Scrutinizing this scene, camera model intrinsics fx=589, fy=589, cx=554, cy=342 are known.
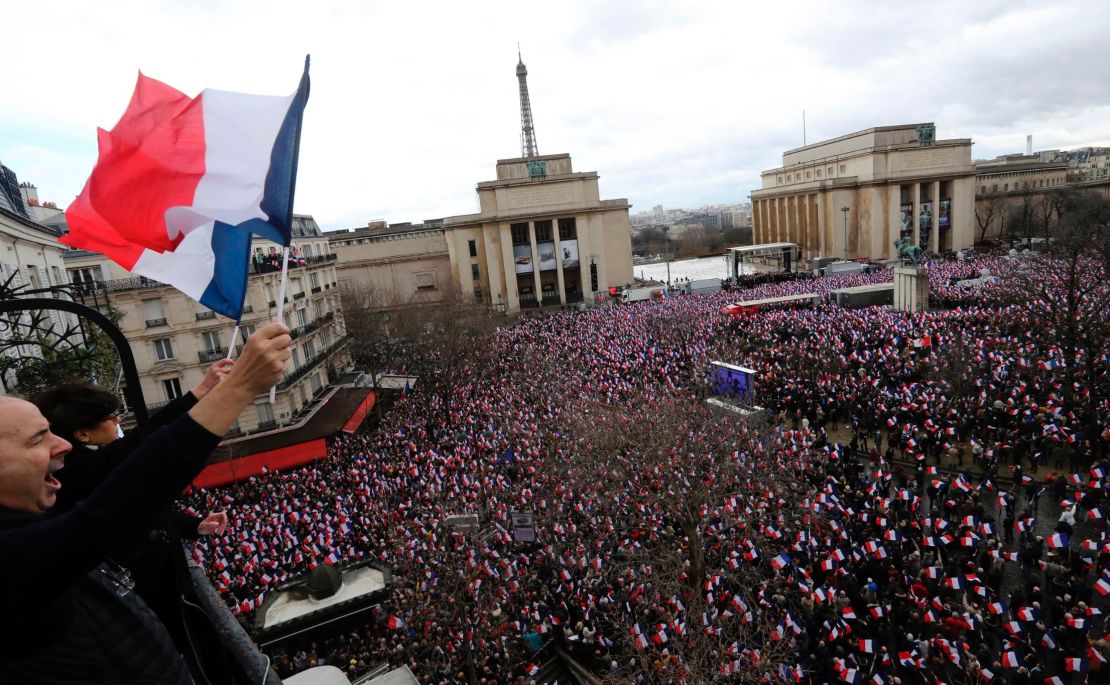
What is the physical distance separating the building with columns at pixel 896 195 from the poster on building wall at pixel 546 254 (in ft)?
106

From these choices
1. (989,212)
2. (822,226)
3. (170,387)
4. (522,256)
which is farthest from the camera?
(989,212)

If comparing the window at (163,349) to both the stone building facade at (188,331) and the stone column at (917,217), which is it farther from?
the stone column at (917,217)

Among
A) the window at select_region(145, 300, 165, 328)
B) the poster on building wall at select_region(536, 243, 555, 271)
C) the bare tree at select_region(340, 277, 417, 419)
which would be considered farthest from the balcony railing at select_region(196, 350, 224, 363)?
the poster on building wall at select_region(536, 243, 555, 271)

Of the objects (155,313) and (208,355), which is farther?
(208,355)

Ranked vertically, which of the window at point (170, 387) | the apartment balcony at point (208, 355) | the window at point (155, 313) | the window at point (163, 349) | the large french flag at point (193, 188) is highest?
the large french flag at point (193, 188)

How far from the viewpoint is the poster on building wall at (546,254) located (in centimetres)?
5612

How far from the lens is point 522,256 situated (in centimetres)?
5612

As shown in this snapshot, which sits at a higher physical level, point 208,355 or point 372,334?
point 208,355

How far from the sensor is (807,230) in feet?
239

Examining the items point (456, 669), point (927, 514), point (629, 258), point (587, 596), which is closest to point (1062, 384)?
point (927, 514)

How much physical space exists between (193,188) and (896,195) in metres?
72.5

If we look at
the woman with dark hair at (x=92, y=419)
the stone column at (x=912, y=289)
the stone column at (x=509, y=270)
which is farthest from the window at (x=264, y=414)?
the stone column at (x=912, y=289)

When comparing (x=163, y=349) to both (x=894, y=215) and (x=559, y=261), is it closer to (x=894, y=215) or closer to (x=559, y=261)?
(x=559, y=261)

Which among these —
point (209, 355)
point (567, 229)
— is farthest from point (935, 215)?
point (209, 355)
